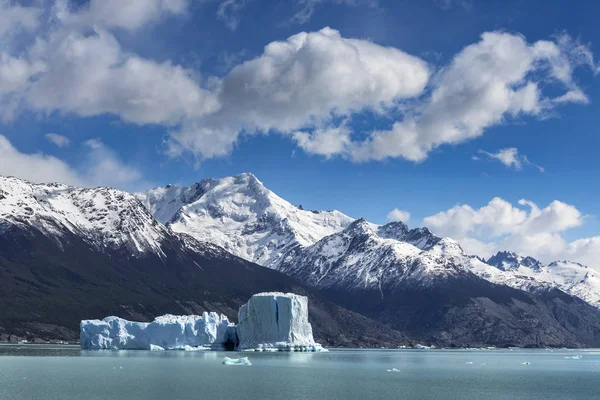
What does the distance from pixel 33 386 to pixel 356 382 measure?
3790cm

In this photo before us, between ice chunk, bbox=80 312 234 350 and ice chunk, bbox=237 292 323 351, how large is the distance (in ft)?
30.3

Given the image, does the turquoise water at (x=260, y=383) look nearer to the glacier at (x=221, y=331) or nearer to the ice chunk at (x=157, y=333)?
the glacier at (x=221, y=331)

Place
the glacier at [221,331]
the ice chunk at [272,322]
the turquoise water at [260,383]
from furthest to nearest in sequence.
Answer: the glacier at [221,331] < the ice chunk at [272,322] < the turquoise water at [260,383]

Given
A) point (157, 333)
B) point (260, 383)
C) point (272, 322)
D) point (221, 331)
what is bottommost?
point (260, 383)

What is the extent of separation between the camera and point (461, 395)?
7819cm

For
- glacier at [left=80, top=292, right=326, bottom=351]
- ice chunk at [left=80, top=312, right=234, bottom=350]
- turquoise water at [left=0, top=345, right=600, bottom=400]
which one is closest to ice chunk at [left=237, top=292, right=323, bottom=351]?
glacier at [left=80, top=292, right=326, bottom=351]

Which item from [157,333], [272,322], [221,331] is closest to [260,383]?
[272,322]

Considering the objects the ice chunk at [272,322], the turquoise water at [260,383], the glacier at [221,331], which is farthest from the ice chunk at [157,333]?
the turquoise water at [260,383]

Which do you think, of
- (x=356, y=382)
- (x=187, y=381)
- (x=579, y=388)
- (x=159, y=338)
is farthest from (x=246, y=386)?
(x=159, y=338)

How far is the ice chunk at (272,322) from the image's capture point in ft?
582

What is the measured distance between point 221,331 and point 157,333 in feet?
53.3

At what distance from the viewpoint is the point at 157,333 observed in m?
186

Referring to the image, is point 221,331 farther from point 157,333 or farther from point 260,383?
point 260,383

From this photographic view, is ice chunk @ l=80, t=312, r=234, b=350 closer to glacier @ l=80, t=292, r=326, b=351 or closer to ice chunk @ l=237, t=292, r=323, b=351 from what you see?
glacier @ l=80, t=292, r=326, b=351
